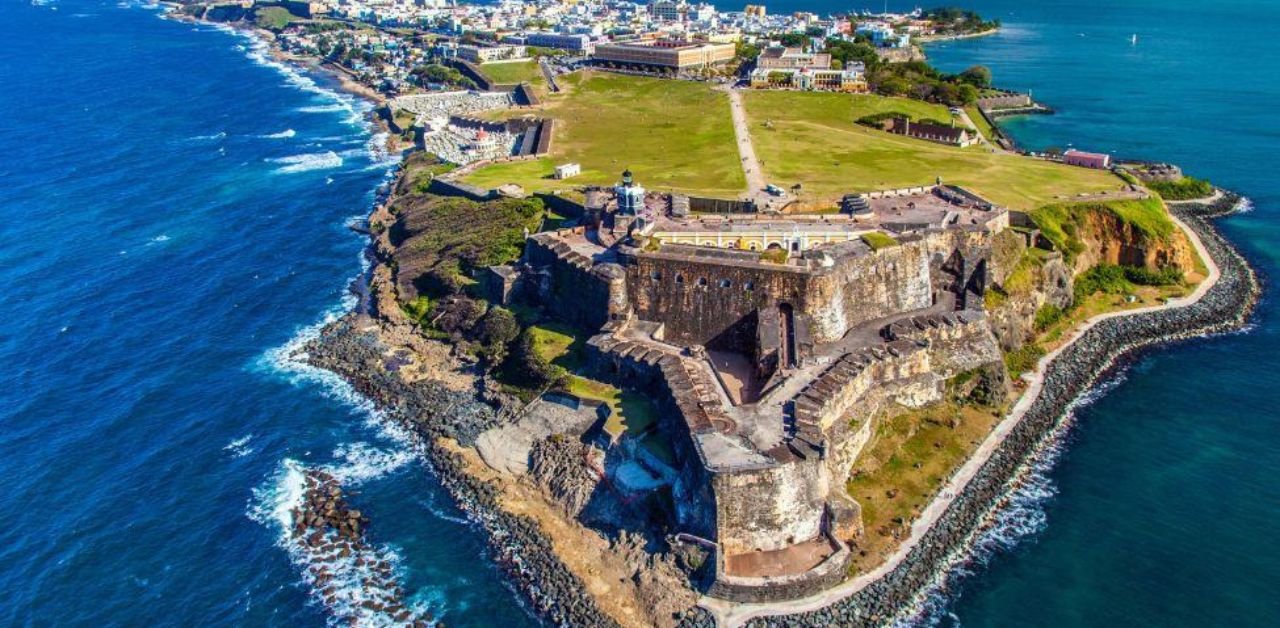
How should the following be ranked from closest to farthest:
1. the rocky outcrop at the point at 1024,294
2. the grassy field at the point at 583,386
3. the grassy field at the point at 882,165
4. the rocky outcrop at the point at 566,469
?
the rocky outcrop at the point at 566,469 < the grassy field at the point at 583,386 < the rocky outcrop at the point at 1024,294 < the grassy field at the point at 882,165

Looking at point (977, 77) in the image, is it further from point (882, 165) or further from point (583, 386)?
point (583, 386)

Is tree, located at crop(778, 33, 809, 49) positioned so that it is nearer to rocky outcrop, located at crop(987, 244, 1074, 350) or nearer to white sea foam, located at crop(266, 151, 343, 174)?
white sea foam, located at crop(266, 151, 343, 174)

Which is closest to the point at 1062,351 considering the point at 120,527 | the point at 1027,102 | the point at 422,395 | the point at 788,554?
the point at 788,554

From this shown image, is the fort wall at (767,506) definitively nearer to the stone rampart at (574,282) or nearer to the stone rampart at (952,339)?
the stone rampart at (952,339)

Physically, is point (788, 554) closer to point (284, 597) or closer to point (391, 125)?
point (284, 597)

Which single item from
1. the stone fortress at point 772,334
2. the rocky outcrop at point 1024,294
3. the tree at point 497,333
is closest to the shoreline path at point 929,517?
the stone fortress at point 772,334

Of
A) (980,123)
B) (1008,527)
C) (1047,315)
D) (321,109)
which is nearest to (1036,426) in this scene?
(1008,527)
